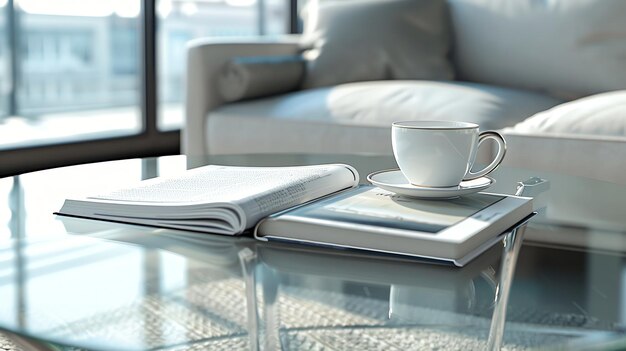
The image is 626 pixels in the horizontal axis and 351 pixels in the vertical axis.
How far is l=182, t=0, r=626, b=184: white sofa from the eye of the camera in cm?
180

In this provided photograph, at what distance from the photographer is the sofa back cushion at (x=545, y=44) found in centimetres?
226

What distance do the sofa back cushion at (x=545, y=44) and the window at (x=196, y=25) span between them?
1422 mm

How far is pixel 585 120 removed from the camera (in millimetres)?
1765

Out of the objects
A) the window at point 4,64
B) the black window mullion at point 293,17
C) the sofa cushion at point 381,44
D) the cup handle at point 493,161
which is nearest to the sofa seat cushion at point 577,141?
the sofa cushion at point 381,44

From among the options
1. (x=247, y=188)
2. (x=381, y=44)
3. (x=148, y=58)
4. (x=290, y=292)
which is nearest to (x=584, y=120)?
(x=381, y=44)

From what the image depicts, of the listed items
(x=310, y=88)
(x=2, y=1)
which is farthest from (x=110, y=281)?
(x=2, y=1)

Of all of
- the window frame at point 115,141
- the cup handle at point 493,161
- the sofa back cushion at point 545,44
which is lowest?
the window frame at point 115,141

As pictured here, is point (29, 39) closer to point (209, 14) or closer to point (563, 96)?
point (209, 14)

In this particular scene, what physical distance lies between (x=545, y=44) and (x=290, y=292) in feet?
6.25

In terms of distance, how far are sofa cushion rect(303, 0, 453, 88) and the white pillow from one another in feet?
2.25

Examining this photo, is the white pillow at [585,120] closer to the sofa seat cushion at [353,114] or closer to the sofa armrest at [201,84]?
the sofa seat cushion at [353,114]

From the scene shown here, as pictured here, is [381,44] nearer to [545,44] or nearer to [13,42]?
[545,44]

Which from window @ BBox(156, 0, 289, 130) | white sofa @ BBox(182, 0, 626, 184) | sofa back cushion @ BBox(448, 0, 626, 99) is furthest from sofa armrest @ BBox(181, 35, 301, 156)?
window @ BBox(156, 0, 289, 130)

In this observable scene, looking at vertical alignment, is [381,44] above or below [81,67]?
above
